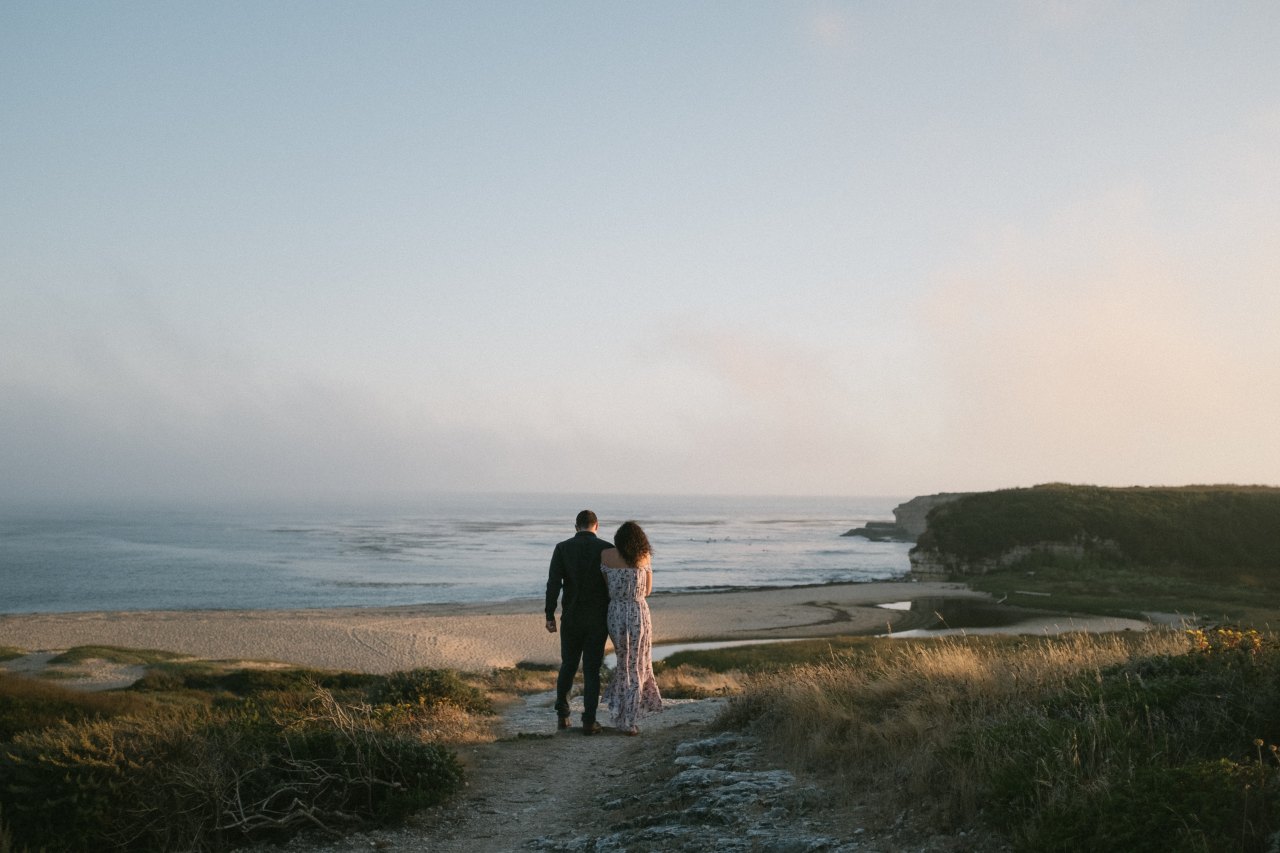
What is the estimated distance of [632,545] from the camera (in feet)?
33.8

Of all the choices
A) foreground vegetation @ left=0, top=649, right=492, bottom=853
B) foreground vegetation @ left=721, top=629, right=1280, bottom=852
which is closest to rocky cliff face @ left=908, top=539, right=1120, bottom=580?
foreground vegetation @ left=721, top=629, right=1280, bottom=852

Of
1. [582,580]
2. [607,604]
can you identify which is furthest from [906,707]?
[582,580]

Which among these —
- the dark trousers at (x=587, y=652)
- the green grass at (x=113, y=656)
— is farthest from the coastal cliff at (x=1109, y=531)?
the dark trousers at (x=587, y=652)

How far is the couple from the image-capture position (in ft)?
34.3

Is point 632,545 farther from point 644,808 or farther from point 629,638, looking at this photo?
point 644,808

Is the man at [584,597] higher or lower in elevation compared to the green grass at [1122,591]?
higher

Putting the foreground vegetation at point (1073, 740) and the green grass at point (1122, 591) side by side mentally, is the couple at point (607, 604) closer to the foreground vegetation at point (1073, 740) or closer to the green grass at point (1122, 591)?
the foreground vegetation at point (1073, 740)

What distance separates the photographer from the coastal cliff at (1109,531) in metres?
58.1

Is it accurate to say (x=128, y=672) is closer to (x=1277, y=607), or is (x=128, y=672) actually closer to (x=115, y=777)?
(x=115, y=777)

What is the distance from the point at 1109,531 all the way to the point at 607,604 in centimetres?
6151

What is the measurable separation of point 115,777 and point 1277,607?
49576 mm

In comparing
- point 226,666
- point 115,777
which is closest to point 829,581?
point 226,666

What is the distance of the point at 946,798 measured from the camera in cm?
585

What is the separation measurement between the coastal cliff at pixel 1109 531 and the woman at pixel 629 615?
57708mm
